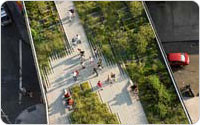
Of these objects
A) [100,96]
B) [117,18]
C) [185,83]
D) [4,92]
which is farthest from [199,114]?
[4,92]

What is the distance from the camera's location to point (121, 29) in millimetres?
33562

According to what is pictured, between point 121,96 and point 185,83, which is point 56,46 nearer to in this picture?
point 121,96

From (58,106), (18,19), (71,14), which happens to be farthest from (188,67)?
(18,19)

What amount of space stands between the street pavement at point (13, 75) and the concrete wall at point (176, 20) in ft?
54.6

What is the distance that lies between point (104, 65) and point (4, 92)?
13.2 metres

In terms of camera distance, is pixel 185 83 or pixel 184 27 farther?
pixel 184 27

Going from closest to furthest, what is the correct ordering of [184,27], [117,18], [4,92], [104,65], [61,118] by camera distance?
[61,118], [104,65], [117,18], [4,92], [184,27]

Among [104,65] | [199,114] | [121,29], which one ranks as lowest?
[199,114]

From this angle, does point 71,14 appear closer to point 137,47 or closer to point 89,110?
point 137,47

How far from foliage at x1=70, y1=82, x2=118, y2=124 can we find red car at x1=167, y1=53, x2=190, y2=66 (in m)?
11.4

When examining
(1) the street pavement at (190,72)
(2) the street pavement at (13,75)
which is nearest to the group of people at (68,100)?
(2) the street pavement at (13,75)

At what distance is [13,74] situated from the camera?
38250 millimetres

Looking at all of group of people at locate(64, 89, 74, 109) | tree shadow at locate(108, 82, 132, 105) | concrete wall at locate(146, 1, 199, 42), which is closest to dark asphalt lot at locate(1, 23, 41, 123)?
group of people at locate(64, 89, 74, 109)

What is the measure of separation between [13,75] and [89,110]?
43.8ft
